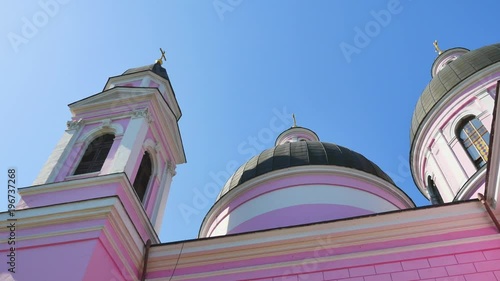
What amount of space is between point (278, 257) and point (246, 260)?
0.66 metres

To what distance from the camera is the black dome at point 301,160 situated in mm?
13906

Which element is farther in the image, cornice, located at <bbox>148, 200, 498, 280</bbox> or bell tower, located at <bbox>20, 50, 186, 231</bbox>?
bell tower, located at <bbox>20, 50, 186, 231</bbox>

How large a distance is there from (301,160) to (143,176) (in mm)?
5181

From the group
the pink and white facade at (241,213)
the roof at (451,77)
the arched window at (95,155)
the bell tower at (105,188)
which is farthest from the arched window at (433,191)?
the arched window at (95,155)

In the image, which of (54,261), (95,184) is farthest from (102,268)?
(95,184)

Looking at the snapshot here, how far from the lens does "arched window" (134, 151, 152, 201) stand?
11039mm

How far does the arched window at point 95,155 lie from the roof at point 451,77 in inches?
449

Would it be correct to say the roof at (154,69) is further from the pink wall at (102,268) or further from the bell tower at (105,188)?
the pink wall at (102,268)

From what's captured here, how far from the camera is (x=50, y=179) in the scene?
1013cm

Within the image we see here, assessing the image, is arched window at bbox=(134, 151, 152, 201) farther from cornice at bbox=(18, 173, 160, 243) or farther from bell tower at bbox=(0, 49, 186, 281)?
cornice at bbox=(18, 173, 160, 243)

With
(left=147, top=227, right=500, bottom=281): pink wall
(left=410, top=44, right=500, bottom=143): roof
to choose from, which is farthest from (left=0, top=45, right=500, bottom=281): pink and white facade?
(left=410, top=44, right=500, bottom=143): roof

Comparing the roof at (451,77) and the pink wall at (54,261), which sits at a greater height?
the roof at (451,77)

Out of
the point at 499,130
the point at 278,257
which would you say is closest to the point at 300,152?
the point at 278,257

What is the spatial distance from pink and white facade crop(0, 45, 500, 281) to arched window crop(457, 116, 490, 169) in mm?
72
